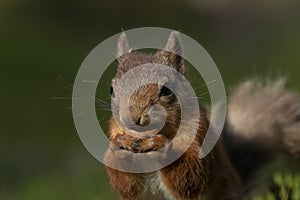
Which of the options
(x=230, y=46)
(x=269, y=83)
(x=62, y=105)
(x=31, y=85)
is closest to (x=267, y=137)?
(x=269, y=83)

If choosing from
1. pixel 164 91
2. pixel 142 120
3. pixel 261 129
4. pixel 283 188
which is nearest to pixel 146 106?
pixel 142 120

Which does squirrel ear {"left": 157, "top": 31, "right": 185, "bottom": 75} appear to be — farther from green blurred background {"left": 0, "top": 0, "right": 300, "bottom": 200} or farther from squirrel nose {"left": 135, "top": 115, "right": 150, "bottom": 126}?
green blurred background {"left": 0, "top": 0, "right": 300, "bottom": 200}

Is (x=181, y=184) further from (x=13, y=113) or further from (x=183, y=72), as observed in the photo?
(x=13, y=113)

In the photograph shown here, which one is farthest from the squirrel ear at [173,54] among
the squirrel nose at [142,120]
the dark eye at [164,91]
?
the squirrel nose at [142,120]

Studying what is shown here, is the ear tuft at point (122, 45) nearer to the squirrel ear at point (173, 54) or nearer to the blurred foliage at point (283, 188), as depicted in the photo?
the squirrel ear at point (173, 54)

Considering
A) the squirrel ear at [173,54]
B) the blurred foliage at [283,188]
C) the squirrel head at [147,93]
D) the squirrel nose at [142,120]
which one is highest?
the squirrel ear at [173,54]

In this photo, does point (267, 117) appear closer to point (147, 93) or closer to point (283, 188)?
point (283, 188)

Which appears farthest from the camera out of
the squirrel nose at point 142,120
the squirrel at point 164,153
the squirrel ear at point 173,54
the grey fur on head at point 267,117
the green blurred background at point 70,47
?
the green blurred background at point 70,47
